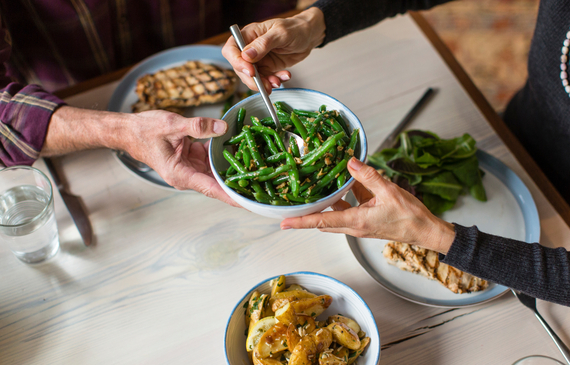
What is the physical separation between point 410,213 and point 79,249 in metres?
1.34

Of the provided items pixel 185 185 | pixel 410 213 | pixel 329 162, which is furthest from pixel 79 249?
pixel 410 213

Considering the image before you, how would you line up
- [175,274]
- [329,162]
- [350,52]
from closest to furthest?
1. [329,162]
2. [175,274]
3. [350,52]

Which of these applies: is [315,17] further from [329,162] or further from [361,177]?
[361,177]

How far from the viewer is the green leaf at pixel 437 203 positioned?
5.57 feet

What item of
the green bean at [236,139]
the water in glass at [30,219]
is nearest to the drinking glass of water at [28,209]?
the water in glass at [30,219]

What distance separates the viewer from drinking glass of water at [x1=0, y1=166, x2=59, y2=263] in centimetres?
149

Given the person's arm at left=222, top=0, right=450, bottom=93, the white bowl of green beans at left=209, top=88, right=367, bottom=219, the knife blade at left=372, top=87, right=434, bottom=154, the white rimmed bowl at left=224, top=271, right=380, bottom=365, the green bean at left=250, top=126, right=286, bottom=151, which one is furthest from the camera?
the knife blade at left=372, top=87, right=434, bottom=154

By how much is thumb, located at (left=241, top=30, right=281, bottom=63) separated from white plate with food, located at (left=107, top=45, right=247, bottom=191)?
0.52 meters

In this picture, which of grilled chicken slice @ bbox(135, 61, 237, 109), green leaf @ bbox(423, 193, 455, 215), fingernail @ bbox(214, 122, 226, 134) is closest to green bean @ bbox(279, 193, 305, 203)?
fingernail @ bbox(214, 122, 226, 134)

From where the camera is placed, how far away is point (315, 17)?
186 cm

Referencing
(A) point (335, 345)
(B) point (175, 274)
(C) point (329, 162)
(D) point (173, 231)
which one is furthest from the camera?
(D) point (173, 231)

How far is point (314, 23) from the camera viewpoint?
72.9 inches

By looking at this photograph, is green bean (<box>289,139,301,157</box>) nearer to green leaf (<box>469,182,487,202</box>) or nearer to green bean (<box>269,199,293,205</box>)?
green bean (<box>269,199,293,205</box>)

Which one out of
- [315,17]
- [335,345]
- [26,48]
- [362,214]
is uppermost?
[26,48]
